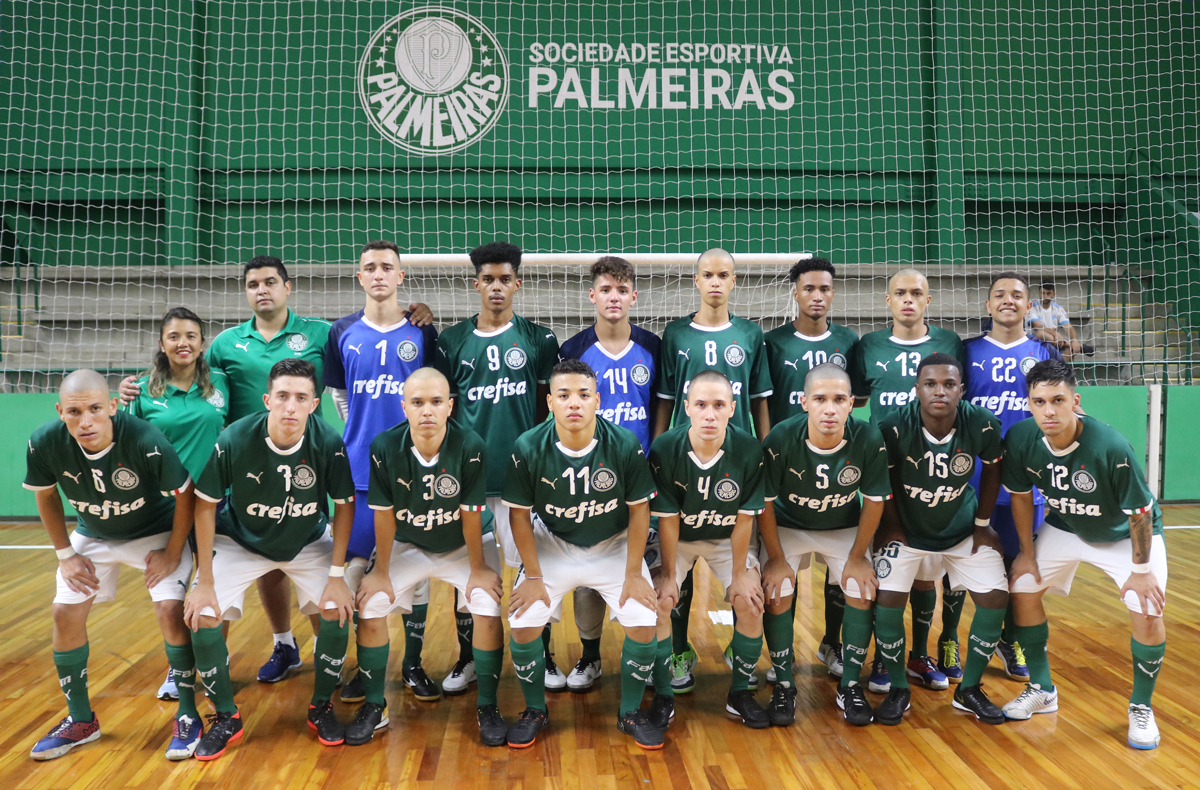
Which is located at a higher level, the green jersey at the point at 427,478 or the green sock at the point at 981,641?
the green jersey at the point at 427,478

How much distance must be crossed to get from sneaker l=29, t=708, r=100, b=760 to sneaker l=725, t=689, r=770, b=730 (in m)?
1.47

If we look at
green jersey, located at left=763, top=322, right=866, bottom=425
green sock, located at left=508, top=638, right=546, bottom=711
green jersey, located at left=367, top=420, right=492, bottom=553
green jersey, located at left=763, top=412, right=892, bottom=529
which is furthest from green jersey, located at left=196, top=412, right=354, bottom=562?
green jersey, located at left=763, top=322, right=866, bottom=425

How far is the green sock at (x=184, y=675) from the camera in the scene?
3.25m

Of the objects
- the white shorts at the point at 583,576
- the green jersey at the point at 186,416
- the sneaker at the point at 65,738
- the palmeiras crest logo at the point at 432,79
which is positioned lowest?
the sneaker at the point at 65,738

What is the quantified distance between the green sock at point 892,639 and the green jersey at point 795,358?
1030mm

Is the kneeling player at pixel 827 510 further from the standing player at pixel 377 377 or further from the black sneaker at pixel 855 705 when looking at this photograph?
the standing player at pixel 377 377

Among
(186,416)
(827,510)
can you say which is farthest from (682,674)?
(186,416)

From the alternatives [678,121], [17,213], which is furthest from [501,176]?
[17,213]

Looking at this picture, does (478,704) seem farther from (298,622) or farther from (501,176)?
(501,176)

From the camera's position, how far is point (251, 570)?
11.2 feet

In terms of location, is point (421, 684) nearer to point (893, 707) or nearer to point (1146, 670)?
point (893, 707)

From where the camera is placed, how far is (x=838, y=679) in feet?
13.0

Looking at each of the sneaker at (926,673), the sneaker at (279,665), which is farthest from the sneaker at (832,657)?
the sneaker at (279,665)

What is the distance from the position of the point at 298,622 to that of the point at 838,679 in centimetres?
318
